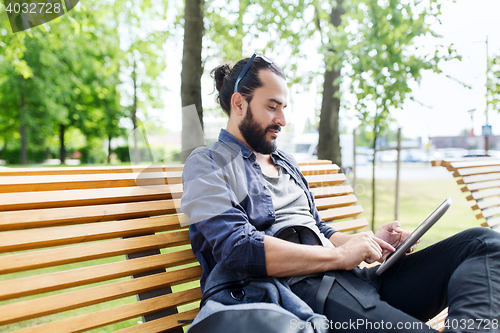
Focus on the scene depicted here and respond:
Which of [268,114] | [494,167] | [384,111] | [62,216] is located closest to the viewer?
[62,216]

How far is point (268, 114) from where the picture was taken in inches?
78.5

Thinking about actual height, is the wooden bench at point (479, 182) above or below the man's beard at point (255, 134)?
below

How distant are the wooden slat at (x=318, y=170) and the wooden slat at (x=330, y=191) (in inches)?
6.4

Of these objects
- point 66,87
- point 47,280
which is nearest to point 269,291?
point 47,280

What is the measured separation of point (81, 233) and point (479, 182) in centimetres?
442

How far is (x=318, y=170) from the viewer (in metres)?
3.21

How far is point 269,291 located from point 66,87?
65.6 feet

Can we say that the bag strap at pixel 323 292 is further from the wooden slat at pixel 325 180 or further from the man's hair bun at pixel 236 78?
the wooden slat at pixel 325 180

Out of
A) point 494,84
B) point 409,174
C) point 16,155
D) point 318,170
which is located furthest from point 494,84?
point 16,155

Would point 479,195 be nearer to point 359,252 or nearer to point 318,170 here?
point 318,170

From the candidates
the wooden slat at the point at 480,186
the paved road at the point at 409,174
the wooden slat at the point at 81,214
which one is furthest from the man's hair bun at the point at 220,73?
the paved road at the point at 409,174

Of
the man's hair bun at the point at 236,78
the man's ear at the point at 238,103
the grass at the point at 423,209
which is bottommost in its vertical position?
the grass at the point at 423,209

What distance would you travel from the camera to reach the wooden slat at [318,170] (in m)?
3.10

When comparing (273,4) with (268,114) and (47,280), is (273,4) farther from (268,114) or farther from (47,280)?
(47,280)
